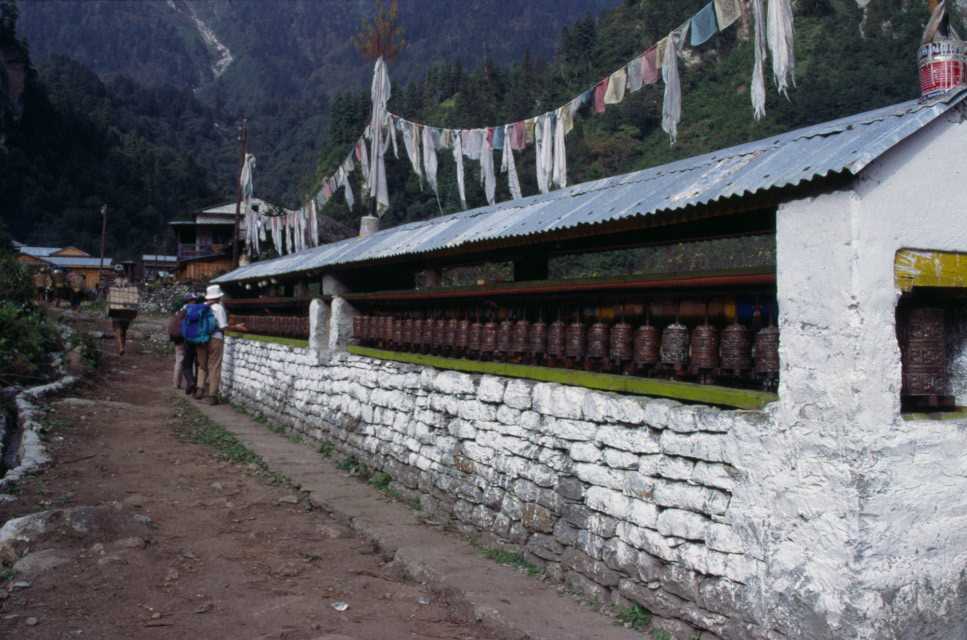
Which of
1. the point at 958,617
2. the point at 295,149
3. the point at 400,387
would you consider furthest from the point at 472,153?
the point at 295,149

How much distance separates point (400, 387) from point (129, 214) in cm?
7185

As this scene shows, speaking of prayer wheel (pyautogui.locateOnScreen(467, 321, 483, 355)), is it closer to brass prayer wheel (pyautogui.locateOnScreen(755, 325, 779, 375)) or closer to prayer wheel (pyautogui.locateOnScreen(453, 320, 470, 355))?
prayer wheel (pyautogui.locateOnScreen(453, 320, 470, 355))

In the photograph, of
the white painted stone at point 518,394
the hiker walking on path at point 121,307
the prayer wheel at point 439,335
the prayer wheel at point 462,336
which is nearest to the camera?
the white painted stone at point 518,394

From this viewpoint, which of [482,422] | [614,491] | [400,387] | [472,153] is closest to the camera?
[614,491]

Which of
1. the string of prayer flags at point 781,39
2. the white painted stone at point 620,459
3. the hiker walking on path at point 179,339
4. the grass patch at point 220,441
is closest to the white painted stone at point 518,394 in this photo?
the white painted stone at point 620,459

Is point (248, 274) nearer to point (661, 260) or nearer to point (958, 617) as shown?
point (958, 617)

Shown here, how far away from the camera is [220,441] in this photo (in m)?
9.84

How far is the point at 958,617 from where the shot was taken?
3.59m

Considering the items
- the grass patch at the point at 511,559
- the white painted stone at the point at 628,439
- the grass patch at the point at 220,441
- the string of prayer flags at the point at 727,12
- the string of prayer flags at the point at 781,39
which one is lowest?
the grass patch at the point at 511,559

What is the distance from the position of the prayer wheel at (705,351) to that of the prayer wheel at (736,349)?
8 centimetres

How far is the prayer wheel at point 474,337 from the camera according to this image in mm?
6418

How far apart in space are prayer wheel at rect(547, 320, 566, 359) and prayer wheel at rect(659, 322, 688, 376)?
1024 millimetres

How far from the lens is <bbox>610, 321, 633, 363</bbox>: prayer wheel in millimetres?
4809

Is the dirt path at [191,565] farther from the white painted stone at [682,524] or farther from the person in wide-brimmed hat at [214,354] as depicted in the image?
the person in wide-brimmed hat at [214,354]
